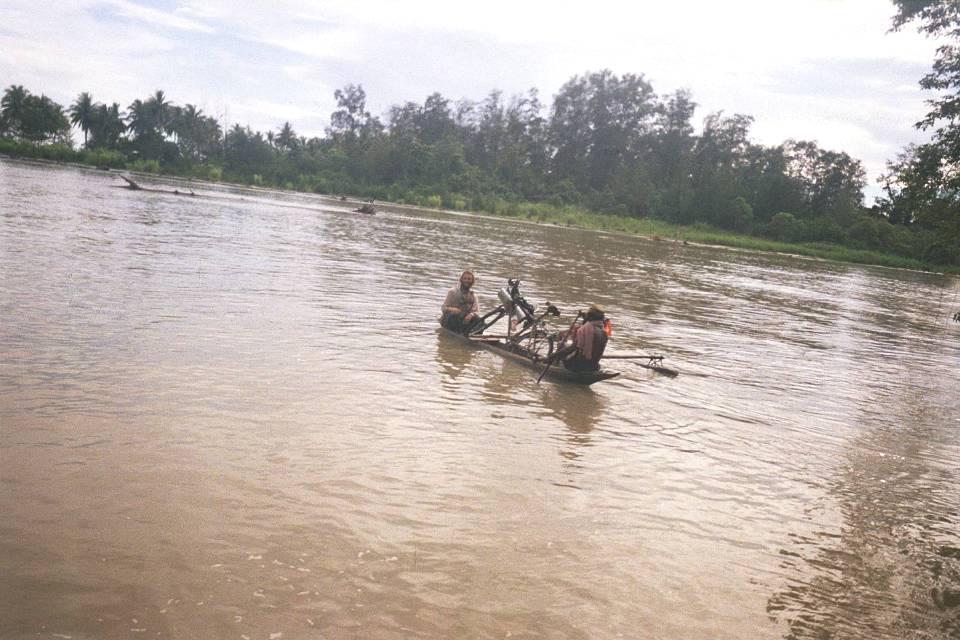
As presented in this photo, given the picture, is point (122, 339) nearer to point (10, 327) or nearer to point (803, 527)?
point (10, 327)

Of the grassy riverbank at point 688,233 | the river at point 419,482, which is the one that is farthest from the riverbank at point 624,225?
the river at point 419,482

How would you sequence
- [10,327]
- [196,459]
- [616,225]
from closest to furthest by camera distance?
[196,459] < [10,327] < [616,225]

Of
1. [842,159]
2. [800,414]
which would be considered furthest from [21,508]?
[842,159]

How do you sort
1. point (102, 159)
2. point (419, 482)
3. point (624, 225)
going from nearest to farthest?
point (419, 482) → point (102, 159) → point (624, 225)

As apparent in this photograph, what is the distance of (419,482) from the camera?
5.70 meters

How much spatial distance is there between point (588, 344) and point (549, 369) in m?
0.80

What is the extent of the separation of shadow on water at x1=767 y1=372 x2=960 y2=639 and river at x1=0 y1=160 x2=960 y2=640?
0.03m

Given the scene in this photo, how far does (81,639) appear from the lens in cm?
344

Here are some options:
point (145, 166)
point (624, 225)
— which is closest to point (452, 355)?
point (624, 225)

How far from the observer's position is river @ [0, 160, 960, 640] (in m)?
4.05

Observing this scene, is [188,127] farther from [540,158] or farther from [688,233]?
[688,233]

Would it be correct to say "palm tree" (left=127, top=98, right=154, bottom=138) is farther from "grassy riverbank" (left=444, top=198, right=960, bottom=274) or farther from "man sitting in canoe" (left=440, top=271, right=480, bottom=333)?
"man sitting in canoe" (left=440, top=271, right=480, bottom=333)

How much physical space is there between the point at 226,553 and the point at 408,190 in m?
85.5

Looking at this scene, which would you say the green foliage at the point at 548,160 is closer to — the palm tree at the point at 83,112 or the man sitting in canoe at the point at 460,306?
the palm tree at the point at 83,112
